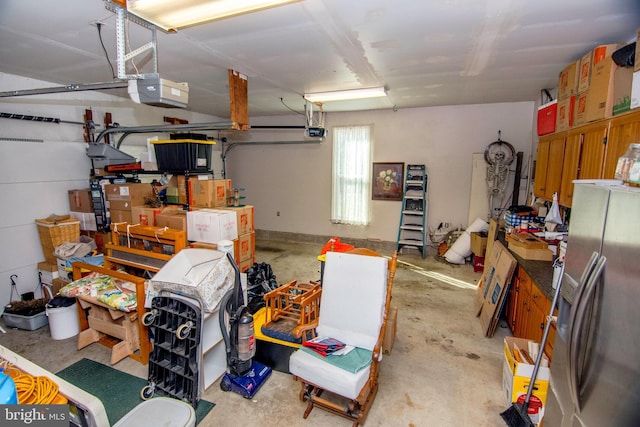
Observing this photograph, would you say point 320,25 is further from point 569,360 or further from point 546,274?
point 546,274

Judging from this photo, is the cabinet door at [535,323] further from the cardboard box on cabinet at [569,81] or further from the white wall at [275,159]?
the white wall at [275,159]

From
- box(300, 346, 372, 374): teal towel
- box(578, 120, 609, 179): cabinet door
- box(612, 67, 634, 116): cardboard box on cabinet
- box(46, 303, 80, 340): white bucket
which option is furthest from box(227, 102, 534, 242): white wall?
box(46, 303, 80, 340): white bucket

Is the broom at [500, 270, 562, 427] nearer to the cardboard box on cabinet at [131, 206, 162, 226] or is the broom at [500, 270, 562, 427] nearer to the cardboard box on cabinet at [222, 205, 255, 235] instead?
the cardboard box on cabinet at [222, 205, 255, 235]

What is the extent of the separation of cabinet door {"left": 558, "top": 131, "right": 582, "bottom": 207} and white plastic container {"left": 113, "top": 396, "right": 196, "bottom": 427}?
3360 millimetres

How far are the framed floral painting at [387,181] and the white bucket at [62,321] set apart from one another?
192 inches

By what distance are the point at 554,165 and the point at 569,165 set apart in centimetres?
41

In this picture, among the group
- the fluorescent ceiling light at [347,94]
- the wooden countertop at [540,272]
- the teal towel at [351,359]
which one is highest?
the fluorescent ceiling light at [347,94]

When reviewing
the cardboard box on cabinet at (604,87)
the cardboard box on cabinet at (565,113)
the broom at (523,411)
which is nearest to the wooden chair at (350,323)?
the broom at (523,411)

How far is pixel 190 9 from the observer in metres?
1.75

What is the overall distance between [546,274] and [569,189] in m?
0.85

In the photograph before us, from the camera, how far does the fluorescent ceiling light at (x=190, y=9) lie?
1677mm

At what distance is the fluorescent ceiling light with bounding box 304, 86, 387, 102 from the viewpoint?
4.15m

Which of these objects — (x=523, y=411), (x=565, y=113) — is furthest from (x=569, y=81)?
(x=523, y=411)

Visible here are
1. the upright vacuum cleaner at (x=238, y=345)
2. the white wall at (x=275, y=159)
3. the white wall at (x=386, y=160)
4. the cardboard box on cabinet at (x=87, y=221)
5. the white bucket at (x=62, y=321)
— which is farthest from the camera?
the white wall at (x=386, y=160)
